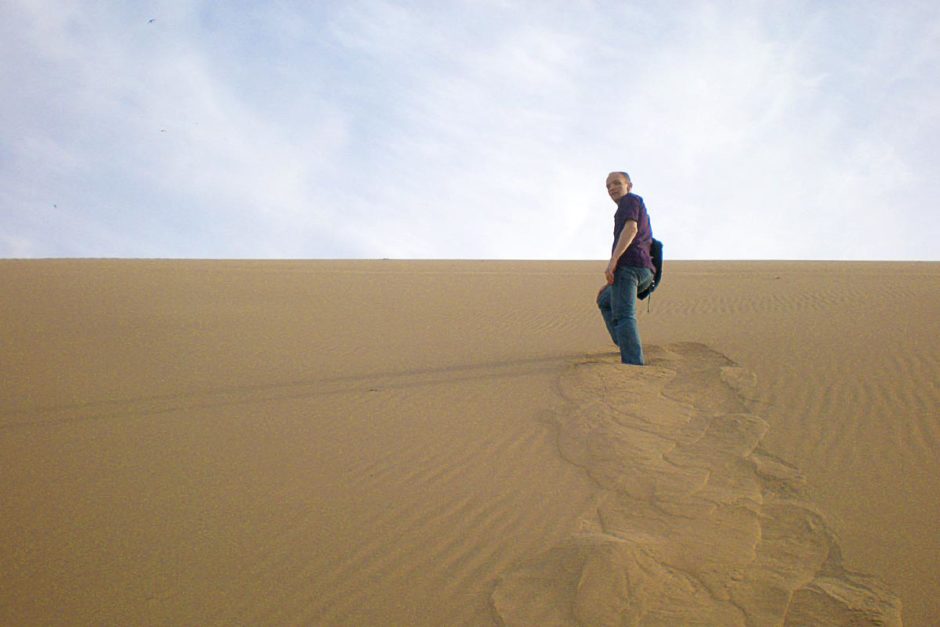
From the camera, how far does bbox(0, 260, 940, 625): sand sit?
7.73 ft

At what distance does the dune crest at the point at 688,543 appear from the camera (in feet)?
7.14

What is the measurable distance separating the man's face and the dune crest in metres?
1.94

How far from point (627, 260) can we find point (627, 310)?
444mm

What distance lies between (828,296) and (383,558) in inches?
414

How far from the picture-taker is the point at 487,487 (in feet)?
11.0

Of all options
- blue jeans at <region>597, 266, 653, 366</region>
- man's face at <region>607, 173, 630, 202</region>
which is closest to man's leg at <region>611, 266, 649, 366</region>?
blue jeans at <region>597, 266, 653, 366</region>

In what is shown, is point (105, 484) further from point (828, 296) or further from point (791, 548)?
point (828, 296)

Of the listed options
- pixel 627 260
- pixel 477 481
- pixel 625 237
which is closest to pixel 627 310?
pixel 627 260

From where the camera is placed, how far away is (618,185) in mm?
4996

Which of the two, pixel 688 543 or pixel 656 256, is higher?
pixel 656 256

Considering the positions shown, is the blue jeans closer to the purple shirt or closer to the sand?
the purple shirt

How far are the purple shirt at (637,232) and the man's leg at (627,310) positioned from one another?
0.07m

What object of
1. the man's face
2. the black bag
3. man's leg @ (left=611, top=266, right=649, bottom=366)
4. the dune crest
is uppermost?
the man's face

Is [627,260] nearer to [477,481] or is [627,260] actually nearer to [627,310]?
[627,310]
